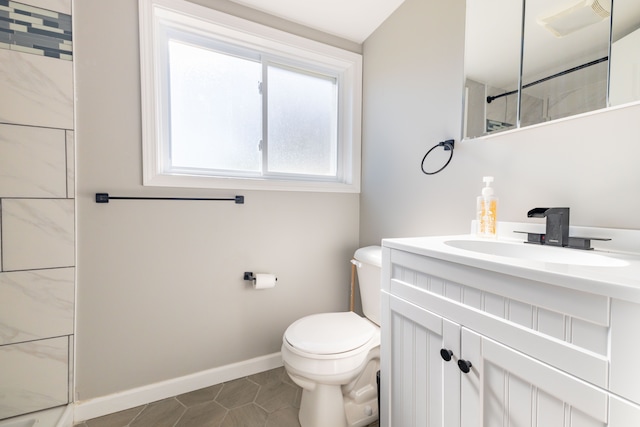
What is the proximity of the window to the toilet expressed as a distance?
0.87 m

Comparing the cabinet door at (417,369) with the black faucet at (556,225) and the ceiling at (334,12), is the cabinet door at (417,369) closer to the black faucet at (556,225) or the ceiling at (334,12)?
the black faucet at (556,225)

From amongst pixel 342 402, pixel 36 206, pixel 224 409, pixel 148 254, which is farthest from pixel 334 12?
pixel 224 409

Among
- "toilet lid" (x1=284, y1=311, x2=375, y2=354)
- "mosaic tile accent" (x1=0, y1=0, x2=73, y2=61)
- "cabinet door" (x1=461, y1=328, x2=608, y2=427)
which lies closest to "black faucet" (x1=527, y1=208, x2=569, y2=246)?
"cabinet door" (x1=461, y1=328, x2=608, y2=427)

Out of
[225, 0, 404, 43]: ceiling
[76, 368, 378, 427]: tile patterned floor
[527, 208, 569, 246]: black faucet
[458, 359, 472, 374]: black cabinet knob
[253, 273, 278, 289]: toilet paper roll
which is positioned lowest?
[76, 368, 378, 427]: tile patterned floor

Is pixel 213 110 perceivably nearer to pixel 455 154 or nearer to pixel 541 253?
pixel 455 154

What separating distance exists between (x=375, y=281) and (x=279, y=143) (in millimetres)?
1083

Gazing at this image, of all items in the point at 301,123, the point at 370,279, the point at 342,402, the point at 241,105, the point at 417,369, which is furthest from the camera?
the point at 301,123

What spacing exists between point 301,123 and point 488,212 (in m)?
1.33

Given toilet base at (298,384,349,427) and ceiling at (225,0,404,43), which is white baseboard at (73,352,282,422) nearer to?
toilet base at (298,384,349,427)

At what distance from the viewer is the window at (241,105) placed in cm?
147

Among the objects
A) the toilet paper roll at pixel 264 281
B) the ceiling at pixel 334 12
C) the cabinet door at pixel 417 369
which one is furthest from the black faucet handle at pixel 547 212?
the ceiling at pixel 334 12

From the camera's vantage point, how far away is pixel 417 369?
2.74 feet

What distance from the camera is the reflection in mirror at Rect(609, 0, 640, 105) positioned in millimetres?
763

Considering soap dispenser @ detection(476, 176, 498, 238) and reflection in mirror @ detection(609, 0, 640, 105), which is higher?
reflection in mirror @ detection(609, 0, 640, 105)
